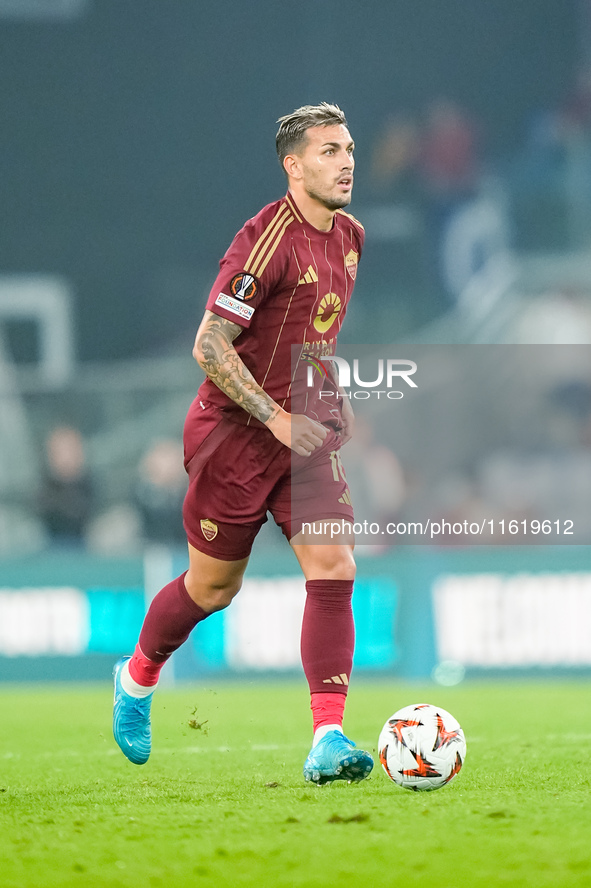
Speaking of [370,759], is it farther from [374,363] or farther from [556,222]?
[556,222]

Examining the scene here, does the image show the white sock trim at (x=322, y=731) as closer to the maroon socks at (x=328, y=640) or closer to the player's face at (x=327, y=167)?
the maroon socks at (x=328, y=640)

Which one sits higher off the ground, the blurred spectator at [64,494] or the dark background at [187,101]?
the dark background at [187,101]

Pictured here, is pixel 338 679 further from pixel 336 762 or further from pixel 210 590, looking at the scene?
→ pixel 210 590

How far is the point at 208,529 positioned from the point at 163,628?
431 millimetres

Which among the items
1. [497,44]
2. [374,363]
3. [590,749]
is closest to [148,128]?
[497,44]

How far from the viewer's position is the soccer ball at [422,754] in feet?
11.3

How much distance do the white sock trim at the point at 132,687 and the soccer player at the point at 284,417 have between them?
10cm

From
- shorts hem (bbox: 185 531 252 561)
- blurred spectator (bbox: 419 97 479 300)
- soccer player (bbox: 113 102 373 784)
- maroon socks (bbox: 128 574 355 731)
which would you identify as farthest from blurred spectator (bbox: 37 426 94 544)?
maroon socks (bbox: 128 574 355 731)

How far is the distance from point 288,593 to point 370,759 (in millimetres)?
4928

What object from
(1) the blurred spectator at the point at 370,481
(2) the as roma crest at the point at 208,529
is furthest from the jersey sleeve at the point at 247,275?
(1) the blurred spectator at the point at 370,481

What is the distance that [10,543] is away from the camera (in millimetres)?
9453

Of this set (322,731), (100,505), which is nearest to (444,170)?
(100,505)

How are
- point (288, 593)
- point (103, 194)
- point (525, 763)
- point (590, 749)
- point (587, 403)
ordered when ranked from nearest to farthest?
point (525, 763)
point (590, 749)
point (288, 593)
point (587, 403)
point (103, 194)

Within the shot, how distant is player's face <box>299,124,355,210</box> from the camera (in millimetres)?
3900
